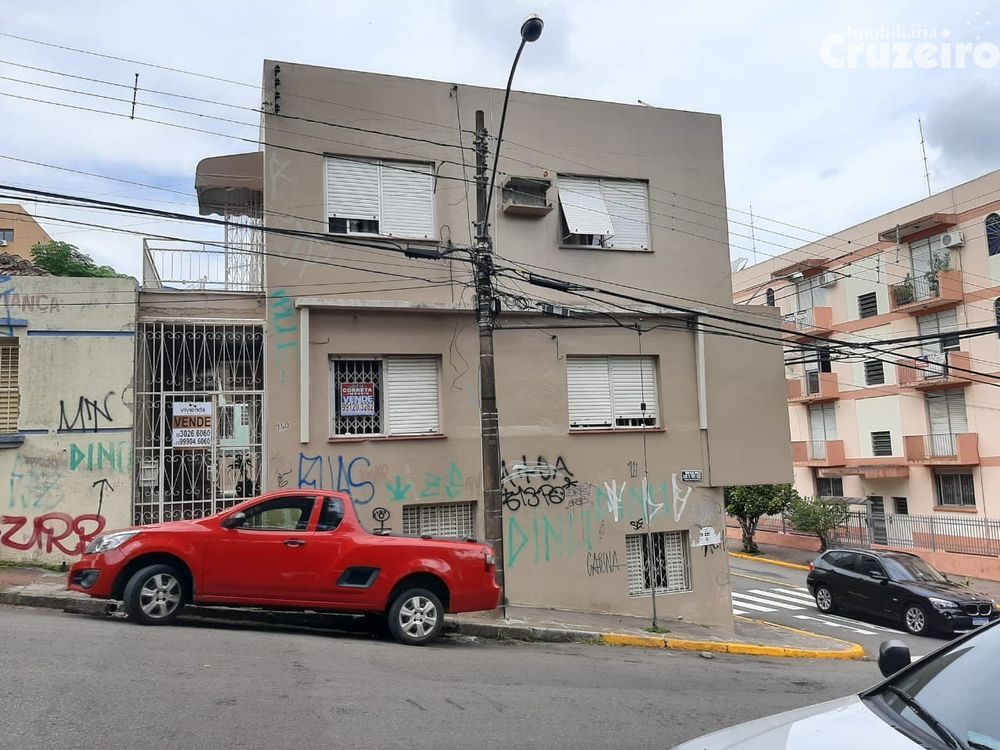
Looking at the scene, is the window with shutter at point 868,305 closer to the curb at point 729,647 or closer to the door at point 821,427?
the door at point 821,427

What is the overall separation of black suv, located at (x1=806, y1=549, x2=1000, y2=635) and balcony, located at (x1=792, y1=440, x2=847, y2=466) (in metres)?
13.9

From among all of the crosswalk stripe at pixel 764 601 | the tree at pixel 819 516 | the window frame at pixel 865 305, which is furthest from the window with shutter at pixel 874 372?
the crosswalk stripe at pixel 764 601

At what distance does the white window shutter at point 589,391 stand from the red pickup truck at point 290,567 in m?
5.16

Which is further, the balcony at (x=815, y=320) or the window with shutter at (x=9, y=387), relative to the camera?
the balcony at (x=815, y=320)

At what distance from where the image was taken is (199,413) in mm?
11766

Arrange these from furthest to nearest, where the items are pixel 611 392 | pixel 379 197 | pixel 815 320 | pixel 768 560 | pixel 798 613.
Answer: pixel 815 320
pixel 768 560
pixel 798 613
pixel 611 392
pixel 379 197

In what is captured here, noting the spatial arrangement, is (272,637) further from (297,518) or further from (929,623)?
(929,623)

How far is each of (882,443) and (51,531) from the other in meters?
28.7

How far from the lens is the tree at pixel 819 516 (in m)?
27.7

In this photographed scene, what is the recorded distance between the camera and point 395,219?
42.8 ft

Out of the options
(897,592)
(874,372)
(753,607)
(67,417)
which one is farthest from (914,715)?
(874,372)

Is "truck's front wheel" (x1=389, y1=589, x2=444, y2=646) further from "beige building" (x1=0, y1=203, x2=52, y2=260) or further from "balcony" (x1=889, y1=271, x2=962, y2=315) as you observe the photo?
"beige building" (x1=0, y1=203, x2=52, y2=260)

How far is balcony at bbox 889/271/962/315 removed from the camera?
87.0ft

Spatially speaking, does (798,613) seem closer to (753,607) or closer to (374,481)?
(753,607)
